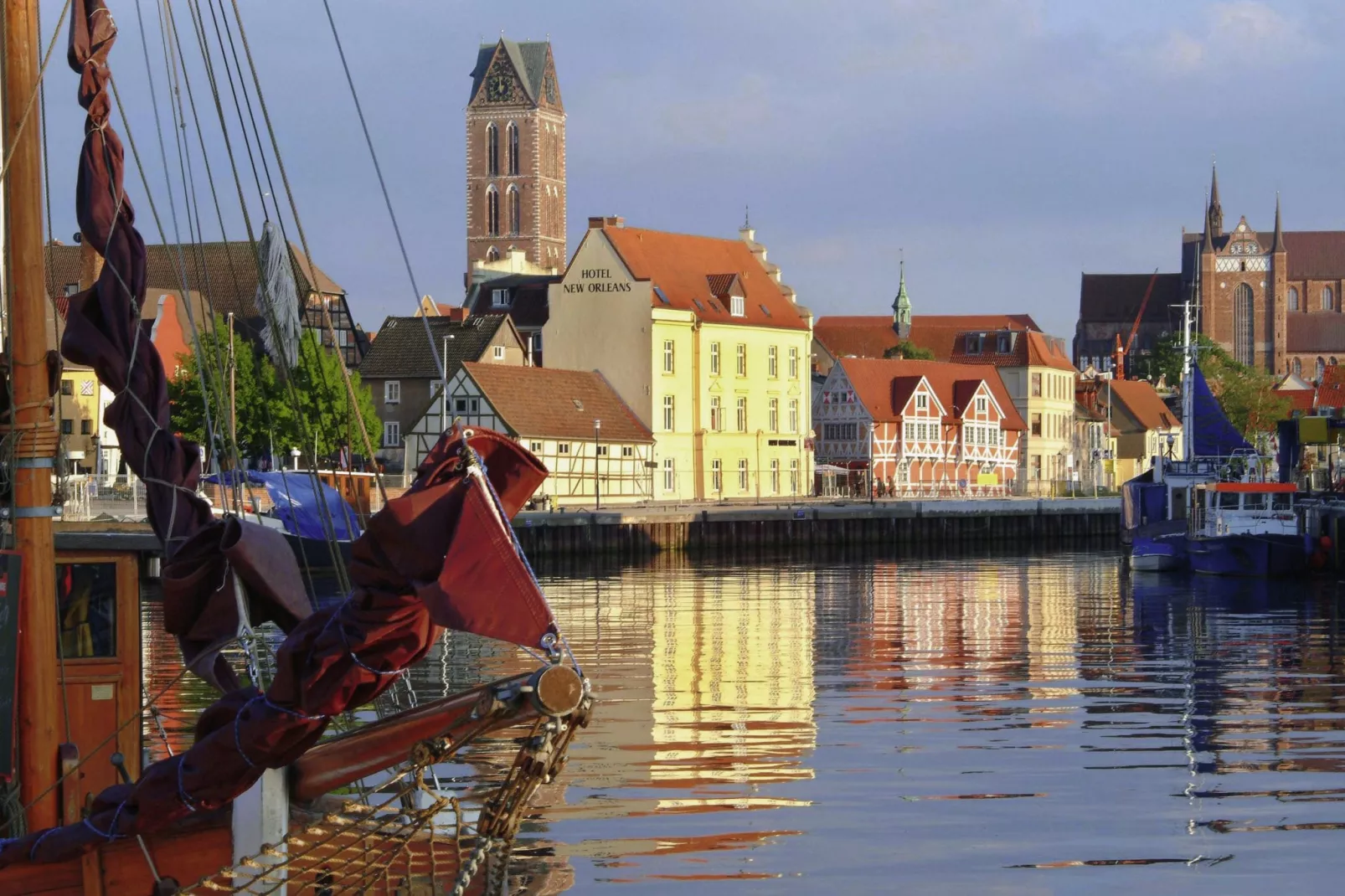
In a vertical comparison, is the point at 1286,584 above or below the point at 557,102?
A: below

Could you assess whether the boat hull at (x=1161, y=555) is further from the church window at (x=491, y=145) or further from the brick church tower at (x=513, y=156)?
the church window at (x=491, y=145)

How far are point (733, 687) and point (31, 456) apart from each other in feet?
60.7

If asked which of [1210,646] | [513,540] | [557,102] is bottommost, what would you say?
[1210,646]

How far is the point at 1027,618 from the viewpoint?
141ft

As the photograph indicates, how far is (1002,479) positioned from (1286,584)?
226ft

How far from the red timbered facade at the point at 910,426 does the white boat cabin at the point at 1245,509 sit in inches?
1861

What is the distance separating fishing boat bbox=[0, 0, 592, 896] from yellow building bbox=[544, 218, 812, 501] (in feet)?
274

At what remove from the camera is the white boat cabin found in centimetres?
6028

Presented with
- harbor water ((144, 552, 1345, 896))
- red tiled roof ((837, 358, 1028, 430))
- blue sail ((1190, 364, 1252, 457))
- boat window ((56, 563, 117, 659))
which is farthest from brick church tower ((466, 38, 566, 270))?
boat window ((56, 563, 117, 659))

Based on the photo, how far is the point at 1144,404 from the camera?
159 metres

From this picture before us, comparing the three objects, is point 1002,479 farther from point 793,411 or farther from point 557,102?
point 557,102

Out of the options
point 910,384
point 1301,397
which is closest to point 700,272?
point 910,384

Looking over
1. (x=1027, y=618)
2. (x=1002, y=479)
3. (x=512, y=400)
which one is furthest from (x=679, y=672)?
(x=1002, y=479)

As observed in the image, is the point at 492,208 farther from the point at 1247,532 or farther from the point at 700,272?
the point at 1247,532
